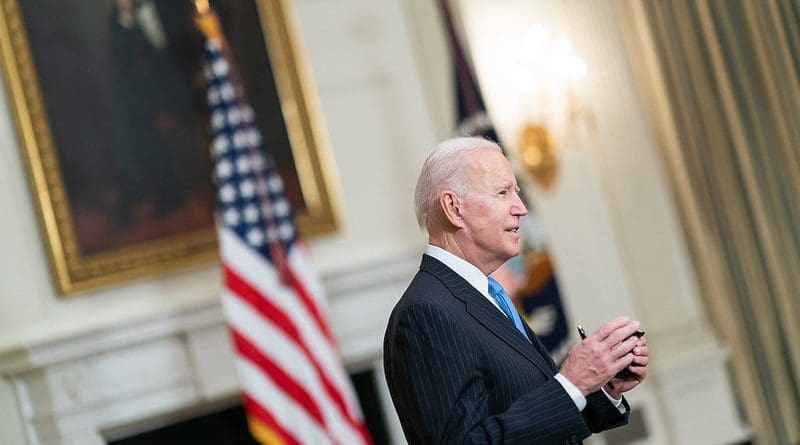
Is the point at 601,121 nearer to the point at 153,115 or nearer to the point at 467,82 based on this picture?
the point at 467,82

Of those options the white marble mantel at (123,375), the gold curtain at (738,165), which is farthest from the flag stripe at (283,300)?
the gold curtain at (738,165)

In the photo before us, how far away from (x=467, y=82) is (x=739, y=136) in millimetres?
1797

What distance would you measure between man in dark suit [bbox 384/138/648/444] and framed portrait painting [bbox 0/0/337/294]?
13.2 feet

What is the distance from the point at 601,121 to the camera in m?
7.86

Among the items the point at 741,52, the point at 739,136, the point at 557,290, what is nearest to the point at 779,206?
the point at 739,136


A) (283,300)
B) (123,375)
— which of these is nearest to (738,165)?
(283,300)

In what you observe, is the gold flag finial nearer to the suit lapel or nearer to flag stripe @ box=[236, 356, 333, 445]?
flag stripe @ box=[236, 356, 333, 445]

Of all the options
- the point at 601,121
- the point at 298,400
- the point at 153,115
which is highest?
the point at 153,115

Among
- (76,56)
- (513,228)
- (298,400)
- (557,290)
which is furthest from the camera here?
(557,290)

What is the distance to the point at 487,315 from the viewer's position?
109 inches

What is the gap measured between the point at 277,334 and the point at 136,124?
5.25 ft

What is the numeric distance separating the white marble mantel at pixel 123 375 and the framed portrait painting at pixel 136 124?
1.16 ft

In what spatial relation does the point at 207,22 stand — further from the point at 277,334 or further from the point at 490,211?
the point at 490,211

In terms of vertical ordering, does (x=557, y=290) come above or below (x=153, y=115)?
below
